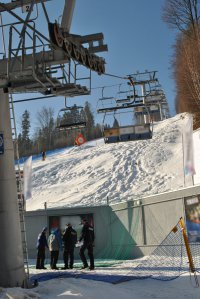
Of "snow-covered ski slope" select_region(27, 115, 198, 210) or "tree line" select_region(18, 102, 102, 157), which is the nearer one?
"snow-covered ski slope" select_region(27, 115, 198, 210)

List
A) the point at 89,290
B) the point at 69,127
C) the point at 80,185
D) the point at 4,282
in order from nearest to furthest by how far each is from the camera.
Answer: the point at 89,290, the point at 4,282, the point at 69,127, the point at 80,185

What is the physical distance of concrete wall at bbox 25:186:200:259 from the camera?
14.5 meters

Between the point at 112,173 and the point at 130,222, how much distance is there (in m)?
17.9

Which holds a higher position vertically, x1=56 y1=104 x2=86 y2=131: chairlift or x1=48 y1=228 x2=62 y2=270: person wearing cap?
x1=56 y1=104 x2=86 y2=131: chairlift

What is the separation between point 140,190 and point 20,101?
1971 centimetres

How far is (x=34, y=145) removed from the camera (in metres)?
94.9

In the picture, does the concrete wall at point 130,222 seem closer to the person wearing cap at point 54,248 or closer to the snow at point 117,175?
the snow at point 117,175

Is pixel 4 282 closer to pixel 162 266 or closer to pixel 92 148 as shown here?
pixel 162 266

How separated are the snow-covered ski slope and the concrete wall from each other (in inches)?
234

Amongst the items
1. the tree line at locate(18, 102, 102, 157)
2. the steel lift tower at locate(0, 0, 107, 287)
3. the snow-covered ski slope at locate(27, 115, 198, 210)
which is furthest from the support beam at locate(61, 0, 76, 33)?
the tree line at locate(18, 102, 102, 157)

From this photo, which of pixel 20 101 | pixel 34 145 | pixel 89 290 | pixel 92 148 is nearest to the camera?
pixel 89 290

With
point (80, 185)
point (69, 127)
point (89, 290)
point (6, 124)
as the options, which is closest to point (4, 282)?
point (89, 290)

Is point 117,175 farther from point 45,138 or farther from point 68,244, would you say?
point 45,138

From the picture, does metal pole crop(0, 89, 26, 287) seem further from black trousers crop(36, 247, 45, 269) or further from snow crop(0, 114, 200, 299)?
black trousers crop(36, 247, 45, 269)
